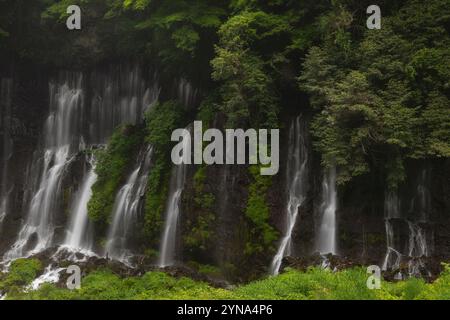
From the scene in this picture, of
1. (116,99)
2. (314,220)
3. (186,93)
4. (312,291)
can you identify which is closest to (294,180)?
(314,220)

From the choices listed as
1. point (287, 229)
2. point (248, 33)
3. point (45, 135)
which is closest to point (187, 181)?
point (287, 229)

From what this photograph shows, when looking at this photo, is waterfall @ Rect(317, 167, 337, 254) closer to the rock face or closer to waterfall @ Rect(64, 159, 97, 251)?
the rock face

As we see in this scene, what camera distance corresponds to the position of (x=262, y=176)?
605 inches

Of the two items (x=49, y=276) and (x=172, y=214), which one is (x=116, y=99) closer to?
(x=172, y=214)

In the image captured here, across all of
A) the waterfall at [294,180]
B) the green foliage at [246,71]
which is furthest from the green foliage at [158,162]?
the waterfall at [294,180]

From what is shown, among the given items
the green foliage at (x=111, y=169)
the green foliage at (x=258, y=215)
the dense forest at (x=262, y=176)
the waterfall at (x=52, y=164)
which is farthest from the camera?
the waterfall at (x=52, y=164)

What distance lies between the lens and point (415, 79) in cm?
1316

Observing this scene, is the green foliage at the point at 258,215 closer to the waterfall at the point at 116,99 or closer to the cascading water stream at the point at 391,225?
the cascading water stream at the point at 391,225

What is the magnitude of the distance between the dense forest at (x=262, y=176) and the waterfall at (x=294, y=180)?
1.5 inches

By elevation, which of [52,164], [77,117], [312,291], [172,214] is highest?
[77,117]

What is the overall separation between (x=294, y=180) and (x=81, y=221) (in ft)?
28.5

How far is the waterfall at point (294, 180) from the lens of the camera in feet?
47.0

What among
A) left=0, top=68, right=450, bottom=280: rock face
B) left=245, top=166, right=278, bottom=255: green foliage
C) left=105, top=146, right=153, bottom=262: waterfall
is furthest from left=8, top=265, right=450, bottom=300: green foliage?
left=105, top=146, right=153, bottom=262: waterfall
